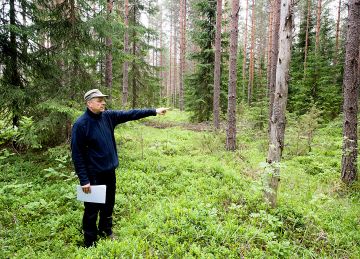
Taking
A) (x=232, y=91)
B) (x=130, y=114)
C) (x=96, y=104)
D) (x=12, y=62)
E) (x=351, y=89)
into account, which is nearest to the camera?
(x=96, y=104)

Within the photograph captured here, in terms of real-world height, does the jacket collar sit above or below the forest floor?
above

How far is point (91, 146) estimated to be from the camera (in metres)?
4.57

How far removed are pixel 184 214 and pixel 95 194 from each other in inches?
70.0

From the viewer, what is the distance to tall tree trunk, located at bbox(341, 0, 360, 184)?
7324 millimetres

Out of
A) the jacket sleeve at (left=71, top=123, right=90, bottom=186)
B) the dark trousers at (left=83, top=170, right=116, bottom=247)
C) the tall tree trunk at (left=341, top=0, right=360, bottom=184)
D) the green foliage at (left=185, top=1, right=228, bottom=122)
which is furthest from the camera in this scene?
the green foliage at (left=185, top=1, right=228, bottom=122)

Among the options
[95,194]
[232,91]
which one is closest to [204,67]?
[232,91]

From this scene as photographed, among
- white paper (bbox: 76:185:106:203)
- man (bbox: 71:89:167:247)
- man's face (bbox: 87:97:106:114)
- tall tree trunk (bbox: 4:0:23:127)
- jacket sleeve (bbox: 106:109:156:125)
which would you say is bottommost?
white paper (bbox: 76:185:106:203)

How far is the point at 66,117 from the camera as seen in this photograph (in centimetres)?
830

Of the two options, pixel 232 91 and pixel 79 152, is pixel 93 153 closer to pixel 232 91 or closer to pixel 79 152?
pixel 79 152

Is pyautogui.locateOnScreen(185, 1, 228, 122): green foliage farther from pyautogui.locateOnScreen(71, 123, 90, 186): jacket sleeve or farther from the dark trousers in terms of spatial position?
pyautogui.locateOnScreen(71, 123, 90, 186): jacket sleeve

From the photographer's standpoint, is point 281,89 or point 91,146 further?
point 281,89

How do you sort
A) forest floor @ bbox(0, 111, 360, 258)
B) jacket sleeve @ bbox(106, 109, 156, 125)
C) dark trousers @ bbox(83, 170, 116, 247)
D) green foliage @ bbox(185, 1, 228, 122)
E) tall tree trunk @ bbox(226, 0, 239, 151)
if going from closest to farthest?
forest floor @ bbox(0, 111, 360, 258) < dark trousers @ bbox(83, 170, 116, 247) < jacket sleeve @ bbox(106, 109, 156, 125) < tall tree trunk @ bbox(226, 0, 239, 151) < green foliage @ bbox(185, 1, 228, 122)

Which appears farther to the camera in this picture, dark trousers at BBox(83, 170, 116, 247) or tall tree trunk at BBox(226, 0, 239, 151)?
tall tree trunk at BBox(226, 0, 239, 151)

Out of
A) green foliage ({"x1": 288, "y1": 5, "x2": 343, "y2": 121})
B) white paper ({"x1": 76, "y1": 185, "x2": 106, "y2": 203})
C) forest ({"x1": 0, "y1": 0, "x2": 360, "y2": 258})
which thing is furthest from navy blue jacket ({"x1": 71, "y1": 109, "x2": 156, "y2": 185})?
green foliage ({"x1": 288, "y1": 5, "x2": 343, "y2": 121})
